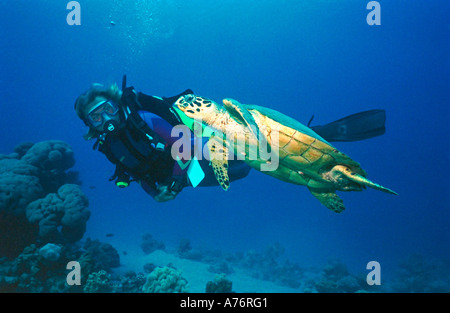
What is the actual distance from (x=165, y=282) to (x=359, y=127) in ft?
15.6

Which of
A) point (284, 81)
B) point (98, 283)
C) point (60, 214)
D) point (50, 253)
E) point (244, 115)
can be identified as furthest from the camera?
point (284, 81)

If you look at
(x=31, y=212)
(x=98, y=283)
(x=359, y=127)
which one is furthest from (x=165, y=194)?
(x=31, y=212)

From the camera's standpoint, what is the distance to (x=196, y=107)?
3.58 metres

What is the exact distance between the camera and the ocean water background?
34.0 metres

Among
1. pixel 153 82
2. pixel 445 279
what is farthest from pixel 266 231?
pixel 153 82

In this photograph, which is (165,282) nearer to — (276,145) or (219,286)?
(219,286)

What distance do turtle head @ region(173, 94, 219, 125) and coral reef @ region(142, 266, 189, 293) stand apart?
3.18 metres

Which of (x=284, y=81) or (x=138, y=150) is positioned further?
(x=284, y=81)

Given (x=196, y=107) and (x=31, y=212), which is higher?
(x=196, y=107)

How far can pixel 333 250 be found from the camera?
25.3m

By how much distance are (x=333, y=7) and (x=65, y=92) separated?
80046 mm

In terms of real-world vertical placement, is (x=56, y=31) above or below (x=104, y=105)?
above
